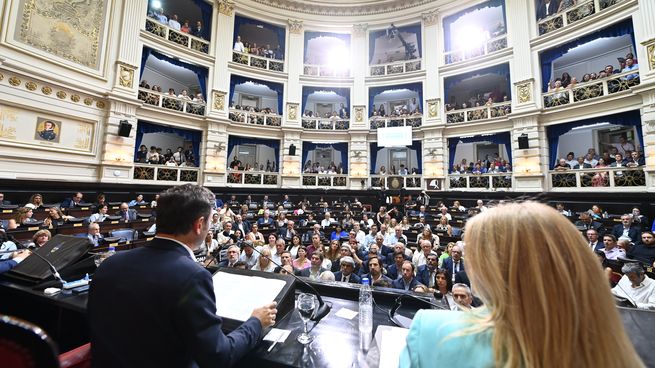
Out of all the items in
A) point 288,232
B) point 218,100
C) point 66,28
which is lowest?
point 288,232

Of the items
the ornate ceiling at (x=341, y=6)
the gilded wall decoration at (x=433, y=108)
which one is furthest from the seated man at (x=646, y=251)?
the ornate ceiling at (x=341, y=6)

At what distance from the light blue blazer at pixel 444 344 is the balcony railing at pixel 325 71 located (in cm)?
1662

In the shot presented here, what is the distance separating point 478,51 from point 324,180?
33.5ft

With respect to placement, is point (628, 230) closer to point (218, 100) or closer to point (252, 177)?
point (252, 177)

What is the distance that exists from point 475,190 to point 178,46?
15.4 metres

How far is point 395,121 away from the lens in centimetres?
1523

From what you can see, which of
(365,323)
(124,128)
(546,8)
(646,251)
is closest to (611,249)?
(646,251)

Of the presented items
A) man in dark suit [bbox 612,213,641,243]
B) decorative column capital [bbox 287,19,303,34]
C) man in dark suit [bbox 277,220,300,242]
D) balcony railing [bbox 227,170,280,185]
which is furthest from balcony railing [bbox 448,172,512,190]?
decorative column capital [bbox 287,19,303,34]

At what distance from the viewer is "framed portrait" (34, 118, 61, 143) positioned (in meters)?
8.96

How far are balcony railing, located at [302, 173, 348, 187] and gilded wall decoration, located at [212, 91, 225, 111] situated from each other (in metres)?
5.48

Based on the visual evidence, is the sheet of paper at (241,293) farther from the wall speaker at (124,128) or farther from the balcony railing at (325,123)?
the balcony railing at (325,123)

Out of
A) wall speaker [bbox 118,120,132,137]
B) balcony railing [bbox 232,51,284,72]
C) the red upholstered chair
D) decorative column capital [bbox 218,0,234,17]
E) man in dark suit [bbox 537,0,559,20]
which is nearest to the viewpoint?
the red upholstered chair

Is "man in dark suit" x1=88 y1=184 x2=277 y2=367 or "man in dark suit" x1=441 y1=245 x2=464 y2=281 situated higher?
"man in dark suit" x1=88 y1=184 x2=277 y2=367

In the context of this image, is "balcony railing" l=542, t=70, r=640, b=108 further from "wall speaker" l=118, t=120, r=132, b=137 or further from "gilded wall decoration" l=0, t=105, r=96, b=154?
"gilded wall decoration" l=0, t=105, r=96, b=154
